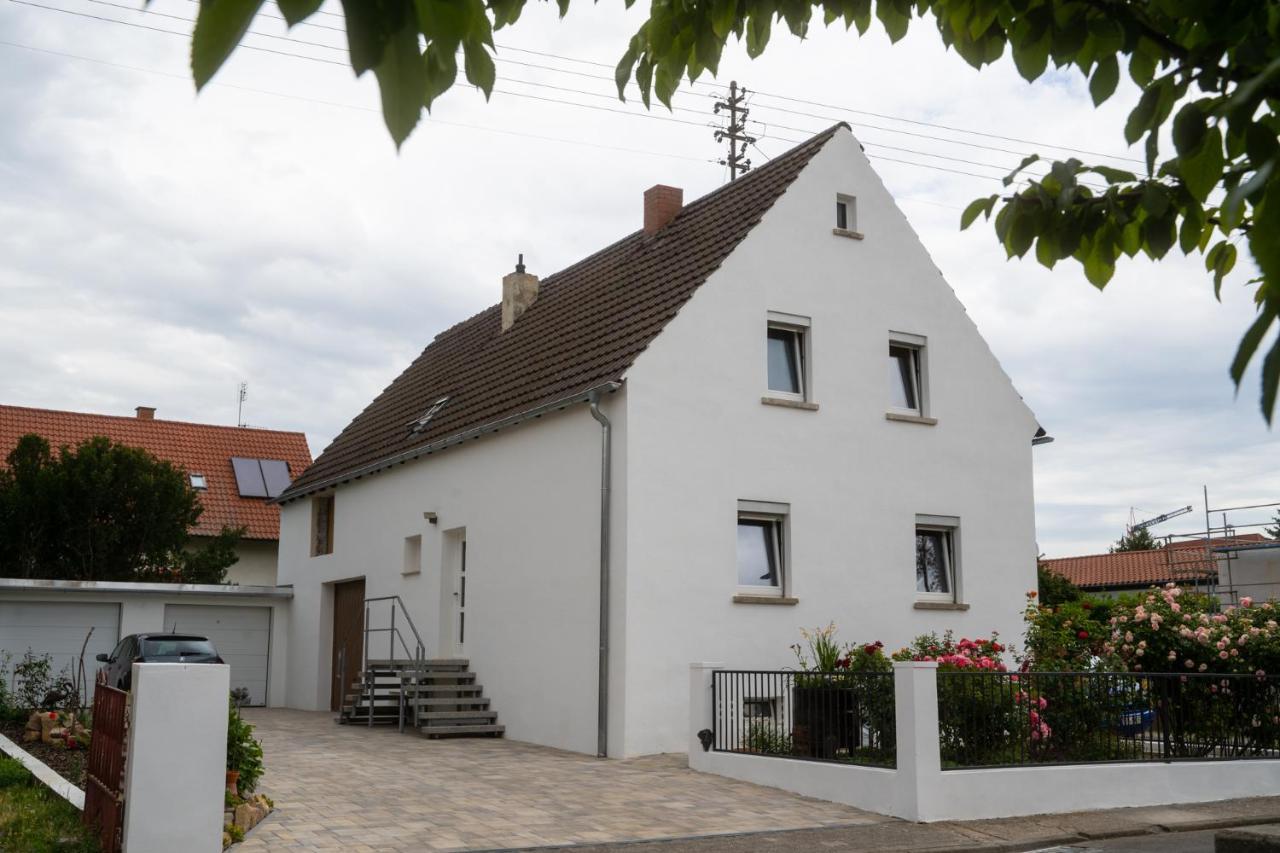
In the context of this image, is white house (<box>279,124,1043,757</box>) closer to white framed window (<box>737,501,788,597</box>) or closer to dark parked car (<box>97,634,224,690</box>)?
white framed window (<box>737,501,788,597</box>)

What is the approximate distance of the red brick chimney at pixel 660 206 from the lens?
832 inches

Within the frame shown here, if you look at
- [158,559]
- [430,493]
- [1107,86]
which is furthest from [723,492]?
[158,559]

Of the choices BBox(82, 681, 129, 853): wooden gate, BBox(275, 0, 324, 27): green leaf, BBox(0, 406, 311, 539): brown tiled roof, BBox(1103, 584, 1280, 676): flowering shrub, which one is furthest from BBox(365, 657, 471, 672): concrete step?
BBox(275, 0, 324, 27): green leaf

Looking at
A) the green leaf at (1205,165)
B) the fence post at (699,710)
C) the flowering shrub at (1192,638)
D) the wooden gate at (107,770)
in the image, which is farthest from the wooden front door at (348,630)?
the green leaf at (1205,165)

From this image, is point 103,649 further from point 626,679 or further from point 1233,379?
point 1233,379

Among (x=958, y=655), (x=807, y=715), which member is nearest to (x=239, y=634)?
(x=807, y=715)

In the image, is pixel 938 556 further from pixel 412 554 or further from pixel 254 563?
pixel 254 563

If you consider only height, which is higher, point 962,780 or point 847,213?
point 847,213

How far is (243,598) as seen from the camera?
26281 millimetres

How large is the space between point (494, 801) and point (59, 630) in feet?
53.2

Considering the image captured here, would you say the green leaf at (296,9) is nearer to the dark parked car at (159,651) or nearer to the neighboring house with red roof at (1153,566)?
the dark parked car at (159,651)

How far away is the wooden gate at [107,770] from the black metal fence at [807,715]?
644 cm

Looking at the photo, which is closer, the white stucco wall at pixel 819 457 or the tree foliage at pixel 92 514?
the white stucco wall at pixel 819 457

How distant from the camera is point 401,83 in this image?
1.67 meters
